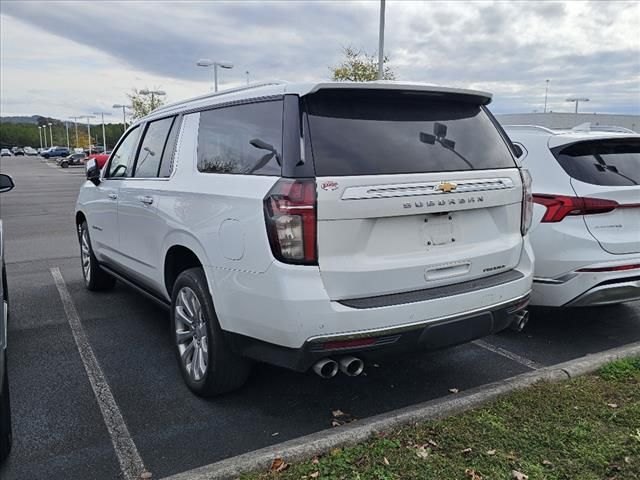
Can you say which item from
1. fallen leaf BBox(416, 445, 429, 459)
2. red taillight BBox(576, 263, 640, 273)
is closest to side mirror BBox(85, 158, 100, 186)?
fallen leaf BBox(416, 445, 429, 459)

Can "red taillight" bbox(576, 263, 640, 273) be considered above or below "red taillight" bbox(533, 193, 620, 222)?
below

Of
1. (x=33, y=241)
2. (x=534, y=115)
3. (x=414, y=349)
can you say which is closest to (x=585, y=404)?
(x=414, y=349)

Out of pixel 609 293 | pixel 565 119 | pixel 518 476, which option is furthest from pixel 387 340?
pixel 565 119

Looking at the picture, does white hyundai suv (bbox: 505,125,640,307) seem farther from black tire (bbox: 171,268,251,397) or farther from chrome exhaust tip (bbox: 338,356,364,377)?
black tire (bbox: 171,268,251,397)

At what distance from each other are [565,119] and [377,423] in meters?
48.7

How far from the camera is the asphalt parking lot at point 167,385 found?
3.03m

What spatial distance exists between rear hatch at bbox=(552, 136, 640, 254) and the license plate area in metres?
1.71

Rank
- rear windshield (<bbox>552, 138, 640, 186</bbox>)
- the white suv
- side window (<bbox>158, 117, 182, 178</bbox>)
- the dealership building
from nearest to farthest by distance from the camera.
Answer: the white suv, side window (<bbox>158, 117, 182, 178</bbox>), rear windshield (<bbox>552, 138, 640, 186</bbox>), the dealership building

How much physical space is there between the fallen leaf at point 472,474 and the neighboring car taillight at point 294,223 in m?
1.24

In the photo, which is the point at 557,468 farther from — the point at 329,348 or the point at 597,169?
the point at 597,169

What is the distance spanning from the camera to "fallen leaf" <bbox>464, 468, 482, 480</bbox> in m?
2.65

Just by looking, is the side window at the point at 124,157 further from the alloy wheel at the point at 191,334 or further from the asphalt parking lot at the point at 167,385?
the alloy wheel at the point at 191,334

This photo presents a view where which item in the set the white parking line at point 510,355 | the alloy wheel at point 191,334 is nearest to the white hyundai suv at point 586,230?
the white parking line at point 510,355

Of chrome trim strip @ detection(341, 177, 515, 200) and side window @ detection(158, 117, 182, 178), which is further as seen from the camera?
side window @ detection(158, 117, 182, 178)
